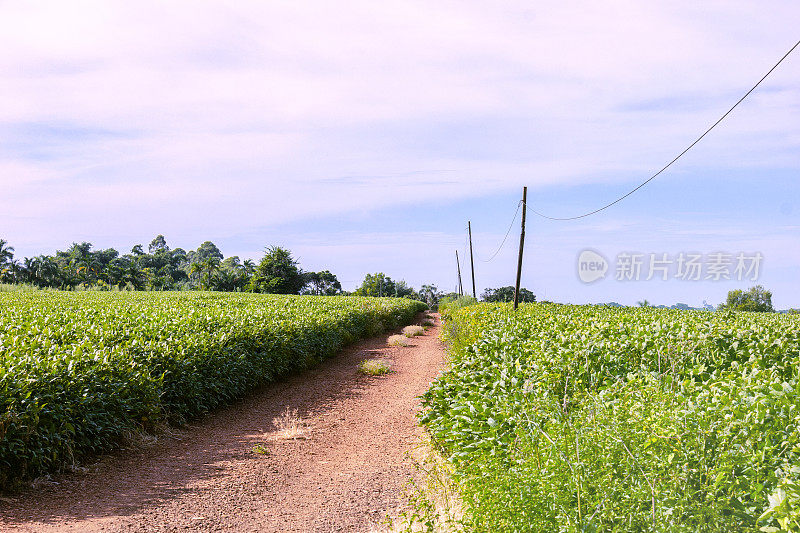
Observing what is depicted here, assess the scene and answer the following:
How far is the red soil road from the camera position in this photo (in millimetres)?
5262

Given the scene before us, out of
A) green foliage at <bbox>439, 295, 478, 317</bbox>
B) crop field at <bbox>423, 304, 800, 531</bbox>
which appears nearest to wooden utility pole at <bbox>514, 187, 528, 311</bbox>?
green foliage at <bbox>439, 295, 478, 317</bbox>

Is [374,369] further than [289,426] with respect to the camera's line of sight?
Yes

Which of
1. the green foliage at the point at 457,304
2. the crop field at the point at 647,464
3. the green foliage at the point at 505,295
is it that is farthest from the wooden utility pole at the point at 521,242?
the green foliage at the point at 505,295

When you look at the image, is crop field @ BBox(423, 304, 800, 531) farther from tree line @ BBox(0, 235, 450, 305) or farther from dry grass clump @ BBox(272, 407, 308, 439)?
tree line @ BBox(0, 235, 450, 305)

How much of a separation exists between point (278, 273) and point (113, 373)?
5210 centimetres

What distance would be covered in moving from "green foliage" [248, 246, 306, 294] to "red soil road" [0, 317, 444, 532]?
157 ft

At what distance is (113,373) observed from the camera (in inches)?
288

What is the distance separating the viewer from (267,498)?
5.89 m

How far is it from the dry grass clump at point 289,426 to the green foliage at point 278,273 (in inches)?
1906

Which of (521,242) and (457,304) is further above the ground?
(521,242)

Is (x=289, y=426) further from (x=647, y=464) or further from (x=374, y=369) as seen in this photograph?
(x=647, y=464)

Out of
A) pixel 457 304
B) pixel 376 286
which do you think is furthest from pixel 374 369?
pixel 376 286

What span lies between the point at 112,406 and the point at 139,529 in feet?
8.12

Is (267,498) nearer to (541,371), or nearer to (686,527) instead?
(541,371)
